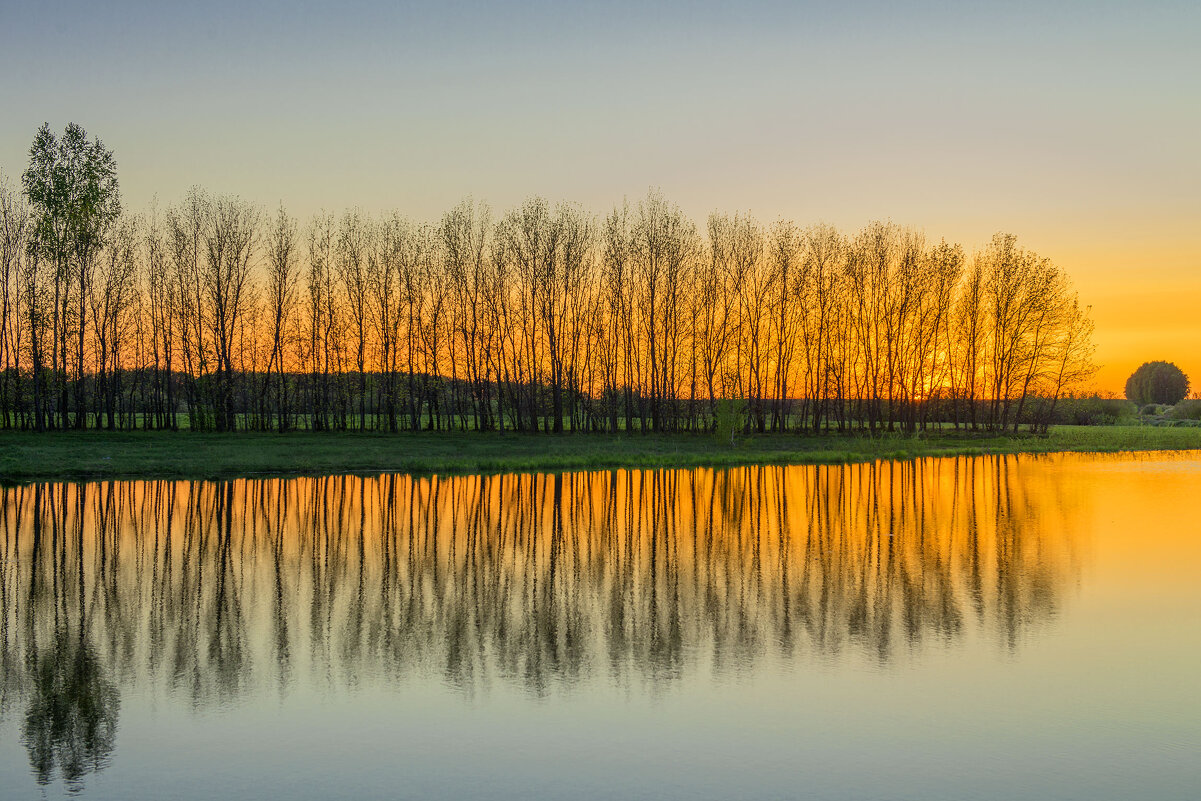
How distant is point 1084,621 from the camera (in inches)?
507

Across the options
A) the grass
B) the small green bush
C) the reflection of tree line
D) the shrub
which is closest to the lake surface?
the reflection of tree line

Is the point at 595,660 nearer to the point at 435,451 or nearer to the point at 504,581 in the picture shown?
the point at 504,581

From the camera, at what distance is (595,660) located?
1062cm

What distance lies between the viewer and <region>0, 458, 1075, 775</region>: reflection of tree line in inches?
412

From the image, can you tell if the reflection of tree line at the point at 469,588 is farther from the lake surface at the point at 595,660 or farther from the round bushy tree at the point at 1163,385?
the round bushy tree at the point at 1163,385

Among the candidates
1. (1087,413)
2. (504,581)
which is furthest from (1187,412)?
(504,581)

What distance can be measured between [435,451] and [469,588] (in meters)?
35.4

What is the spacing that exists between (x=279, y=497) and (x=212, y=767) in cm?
2167

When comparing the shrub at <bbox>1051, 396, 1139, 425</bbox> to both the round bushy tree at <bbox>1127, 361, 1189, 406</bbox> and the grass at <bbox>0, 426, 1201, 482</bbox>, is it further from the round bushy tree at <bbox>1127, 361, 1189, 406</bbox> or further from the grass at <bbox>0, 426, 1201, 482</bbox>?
the round bushy tree at <bbox>1127, 361, 1189, 406</bbox>

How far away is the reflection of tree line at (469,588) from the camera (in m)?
10.5

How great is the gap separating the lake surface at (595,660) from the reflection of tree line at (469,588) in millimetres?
73

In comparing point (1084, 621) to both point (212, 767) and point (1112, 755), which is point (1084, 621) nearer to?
point (1112, 755)

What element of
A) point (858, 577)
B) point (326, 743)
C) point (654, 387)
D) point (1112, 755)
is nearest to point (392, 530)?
point (858, 577)

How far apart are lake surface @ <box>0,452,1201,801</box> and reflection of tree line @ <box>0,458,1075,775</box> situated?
2.9 inches
